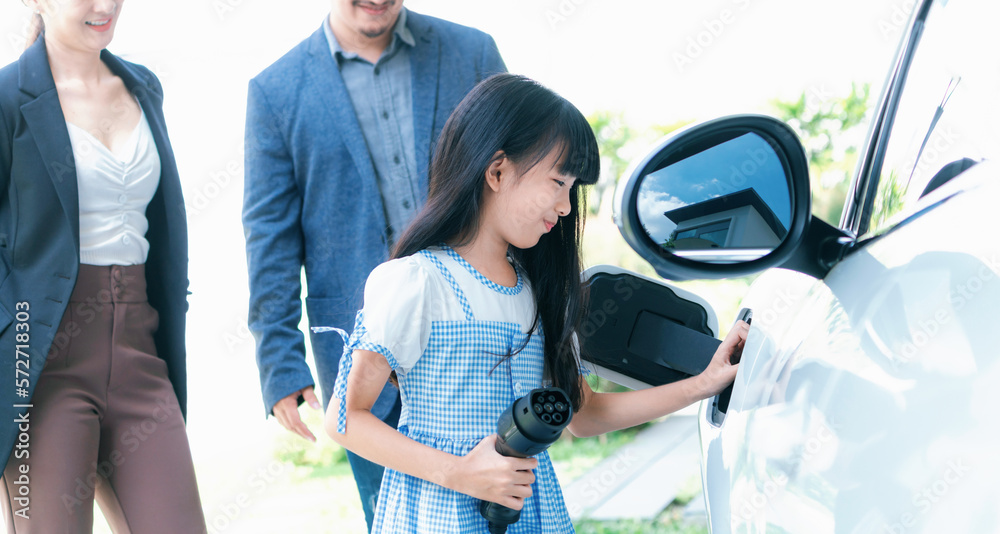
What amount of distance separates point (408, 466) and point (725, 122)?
2.05ft

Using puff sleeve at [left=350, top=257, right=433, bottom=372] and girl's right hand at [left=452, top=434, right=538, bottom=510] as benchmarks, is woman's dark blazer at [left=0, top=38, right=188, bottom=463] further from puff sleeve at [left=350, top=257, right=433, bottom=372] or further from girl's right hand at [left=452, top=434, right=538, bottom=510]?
girl's right hand at [left=452, top=434, right=538, bottom=510]

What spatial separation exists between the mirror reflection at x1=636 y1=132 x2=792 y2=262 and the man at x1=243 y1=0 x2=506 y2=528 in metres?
1.00

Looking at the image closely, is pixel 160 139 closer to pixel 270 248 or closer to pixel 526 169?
pixel 270 248

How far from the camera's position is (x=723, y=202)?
3.37ft

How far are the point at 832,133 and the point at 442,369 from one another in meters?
5.67

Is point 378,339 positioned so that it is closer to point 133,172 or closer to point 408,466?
point 408,466

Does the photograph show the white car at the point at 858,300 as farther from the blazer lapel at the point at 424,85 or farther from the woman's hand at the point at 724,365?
the blazer lapel at the point at 424,85

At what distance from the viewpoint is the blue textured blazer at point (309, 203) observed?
195 cm

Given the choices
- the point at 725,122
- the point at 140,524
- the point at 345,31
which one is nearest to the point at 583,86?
the point at 345,31

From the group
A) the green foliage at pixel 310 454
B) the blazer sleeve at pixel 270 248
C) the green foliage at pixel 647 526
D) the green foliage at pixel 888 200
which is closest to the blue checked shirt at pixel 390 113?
the blazer sleeve at pixel 270 248

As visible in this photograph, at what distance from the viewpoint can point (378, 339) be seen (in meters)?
1.14

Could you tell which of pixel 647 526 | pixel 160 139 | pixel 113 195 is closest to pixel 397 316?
pixel 113 195

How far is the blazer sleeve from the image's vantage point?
197cm

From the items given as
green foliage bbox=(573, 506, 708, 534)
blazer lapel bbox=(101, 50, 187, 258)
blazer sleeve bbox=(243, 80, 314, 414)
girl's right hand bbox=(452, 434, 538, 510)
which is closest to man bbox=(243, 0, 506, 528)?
blazer sleeve bbox=(243, 80, 314, 414)
